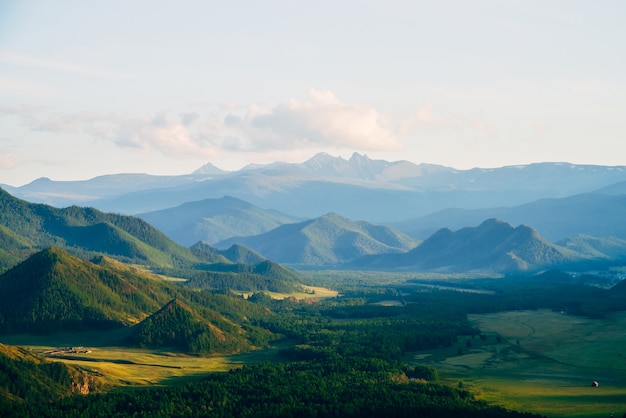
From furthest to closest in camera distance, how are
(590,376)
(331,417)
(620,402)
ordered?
(590,376)
(620,402)
(331,417)

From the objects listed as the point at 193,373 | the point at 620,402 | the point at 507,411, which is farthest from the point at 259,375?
the point at 620,402

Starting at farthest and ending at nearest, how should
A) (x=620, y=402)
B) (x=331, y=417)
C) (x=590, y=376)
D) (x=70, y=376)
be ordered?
(x=590, y=376) → (x=70, y=376) → (x=620, y=402) → (x=331, y=417)

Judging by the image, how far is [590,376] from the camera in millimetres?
190625

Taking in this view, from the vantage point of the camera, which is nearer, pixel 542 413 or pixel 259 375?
pixel 542 413

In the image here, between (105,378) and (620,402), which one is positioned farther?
(105,378)

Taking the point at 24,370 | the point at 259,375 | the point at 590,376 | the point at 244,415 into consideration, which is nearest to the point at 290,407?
the point at 244,415

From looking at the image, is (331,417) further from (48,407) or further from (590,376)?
(590,376)

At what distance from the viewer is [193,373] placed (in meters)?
194

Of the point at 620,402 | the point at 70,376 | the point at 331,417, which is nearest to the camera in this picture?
the point at 331,417

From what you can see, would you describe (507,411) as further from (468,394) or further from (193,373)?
(193,373)

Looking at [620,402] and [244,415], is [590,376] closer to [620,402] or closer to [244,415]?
[620,402]

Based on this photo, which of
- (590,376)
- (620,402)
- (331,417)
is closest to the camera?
(331,417)

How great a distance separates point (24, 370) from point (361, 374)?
221ft

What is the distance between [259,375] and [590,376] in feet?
240
